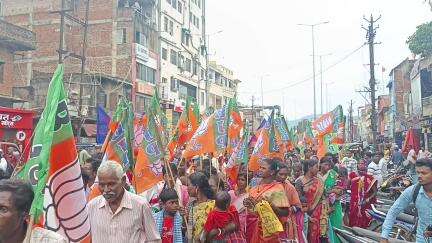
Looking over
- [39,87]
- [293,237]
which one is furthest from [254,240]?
[39,87]

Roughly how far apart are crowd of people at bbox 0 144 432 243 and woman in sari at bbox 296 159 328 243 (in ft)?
0.05

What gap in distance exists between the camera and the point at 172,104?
40469 mm

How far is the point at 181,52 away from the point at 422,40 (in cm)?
2274

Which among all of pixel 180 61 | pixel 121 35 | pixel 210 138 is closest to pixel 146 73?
pixel 121 35

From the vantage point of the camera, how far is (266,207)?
17.7 ft

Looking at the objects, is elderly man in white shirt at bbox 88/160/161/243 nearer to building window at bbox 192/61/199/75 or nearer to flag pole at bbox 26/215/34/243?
flag pole at bbox 26/215/34/243

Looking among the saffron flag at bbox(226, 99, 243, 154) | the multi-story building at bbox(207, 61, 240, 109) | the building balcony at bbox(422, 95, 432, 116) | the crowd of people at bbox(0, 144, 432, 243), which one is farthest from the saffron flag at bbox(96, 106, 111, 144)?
the multi-story building at bbox(207, 61, 240, 109)

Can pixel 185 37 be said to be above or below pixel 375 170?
above

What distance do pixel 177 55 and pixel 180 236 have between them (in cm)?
4037

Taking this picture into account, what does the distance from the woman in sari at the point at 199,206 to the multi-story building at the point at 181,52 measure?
30.8 m

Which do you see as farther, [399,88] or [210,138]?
[399,88]

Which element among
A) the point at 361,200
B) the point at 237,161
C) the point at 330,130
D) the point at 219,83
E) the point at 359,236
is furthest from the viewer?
the point at 219,83

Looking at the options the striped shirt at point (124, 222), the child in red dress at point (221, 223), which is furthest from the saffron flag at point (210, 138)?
the striped shirt at point (124, 222)

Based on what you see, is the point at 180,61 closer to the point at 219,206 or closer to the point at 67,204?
the point at 219,206
